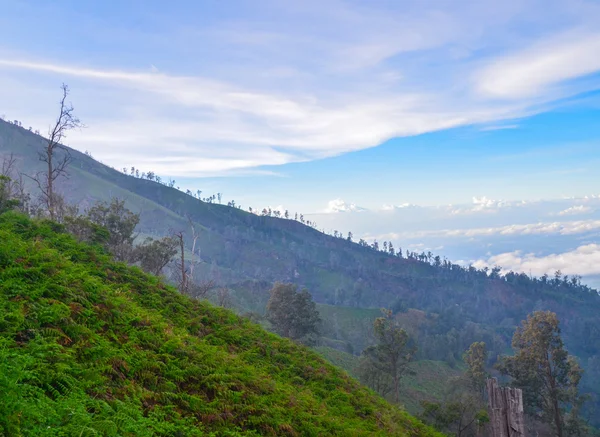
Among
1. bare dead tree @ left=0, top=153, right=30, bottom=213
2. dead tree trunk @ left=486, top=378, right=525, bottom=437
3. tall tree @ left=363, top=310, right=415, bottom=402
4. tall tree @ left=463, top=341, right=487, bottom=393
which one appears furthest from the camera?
tall tree @ left=463, top=341, right=487, bottom=393

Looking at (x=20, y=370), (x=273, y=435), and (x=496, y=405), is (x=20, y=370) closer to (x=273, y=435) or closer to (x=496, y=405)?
(x=273, y=435)

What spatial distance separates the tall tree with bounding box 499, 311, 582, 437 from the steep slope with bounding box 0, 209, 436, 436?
1287 inches

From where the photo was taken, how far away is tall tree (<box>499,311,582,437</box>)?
43.5 m

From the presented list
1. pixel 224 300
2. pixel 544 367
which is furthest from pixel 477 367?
pixel 224 300

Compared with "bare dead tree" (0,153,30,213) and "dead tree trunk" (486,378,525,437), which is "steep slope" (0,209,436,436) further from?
"bare dead tree" (0,153,30,213)

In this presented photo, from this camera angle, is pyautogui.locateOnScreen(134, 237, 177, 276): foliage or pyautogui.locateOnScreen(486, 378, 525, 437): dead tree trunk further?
pyautogui.locateOnScreen(134, 237, 177, 276): foliage

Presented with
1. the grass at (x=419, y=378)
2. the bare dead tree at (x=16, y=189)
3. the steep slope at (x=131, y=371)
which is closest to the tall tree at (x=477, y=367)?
the grass at (x=419, y=378)

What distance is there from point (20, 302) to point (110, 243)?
32597mm

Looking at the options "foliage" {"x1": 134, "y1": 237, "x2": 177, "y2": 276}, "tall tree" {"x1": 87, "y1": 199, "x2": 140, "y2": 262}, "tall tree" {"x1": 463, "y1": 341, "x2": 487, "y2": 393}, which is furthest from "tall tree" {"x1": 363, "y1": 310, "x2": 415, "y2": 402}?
"tall tree" {"x1": 87, "y1": 199, "x2": 140, "y2": 262}

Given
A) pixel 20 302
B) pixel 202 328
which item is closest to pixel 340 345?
pixel 202 328

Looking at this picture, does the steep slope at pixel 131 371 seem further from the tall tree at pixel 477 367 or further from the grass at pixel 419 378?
the grass at pixel 419 378

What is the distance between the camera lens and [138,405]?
8.43m

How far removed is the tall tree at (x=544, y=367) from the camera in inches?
1713

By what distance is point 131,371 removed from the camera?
9.70 metres
